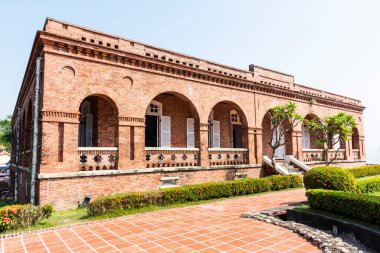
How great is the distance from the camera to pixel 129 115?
11.4 meters

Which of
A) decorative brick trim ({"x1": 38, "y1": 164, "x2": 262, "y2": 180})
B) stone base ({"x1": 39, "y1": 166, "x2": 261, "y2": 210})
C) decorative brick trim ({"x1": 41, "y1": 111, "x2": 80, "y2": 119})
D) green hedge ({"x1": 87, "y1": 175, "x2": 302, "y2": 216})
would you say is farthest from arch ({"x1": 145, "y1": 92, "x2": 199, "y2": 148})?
decorative brick trim ({"x1": 41, "y1": 111, "x2": 80, "y2": 119})

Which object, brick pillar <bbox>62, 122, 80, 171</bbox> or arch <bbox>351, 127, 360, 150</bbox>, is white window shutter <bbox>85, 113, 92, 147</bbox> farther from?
arch <bbox>351, 127, 360, 150</bbox>

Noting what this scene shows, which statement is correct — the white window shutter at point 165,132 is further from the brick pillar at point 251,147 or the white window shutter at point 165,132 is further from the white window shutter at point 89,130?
the brick pillar at point 251,147

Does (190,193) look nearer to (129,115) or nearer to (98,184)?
(98,184)

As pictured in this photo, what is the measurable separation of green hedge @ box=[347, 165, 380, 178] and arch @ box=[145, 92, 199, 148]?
1053 cm

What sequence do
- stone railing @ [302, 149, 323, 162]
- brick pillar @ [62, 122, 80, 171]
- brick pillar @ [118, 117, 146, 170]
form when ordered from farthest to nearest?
stone railing @ [302, 149, 323, 162], brick pillar @ [118, 117, 146, 170], brick pillar @ [62, 122, 80, 171]

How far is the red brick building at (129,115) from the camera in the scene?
31.8 ft

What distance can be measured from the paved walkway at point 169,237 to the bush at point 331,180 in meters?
3.07

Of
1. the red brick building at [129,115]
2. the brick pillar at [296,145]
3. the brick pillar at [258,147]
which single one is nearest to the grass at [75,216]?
the red brick building at [129,115]

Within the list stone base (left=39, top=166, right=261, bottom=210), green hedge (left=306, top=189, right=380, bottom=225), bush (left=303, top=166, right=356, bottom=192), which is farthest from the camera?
stone base (left=39, top=166, right=261, bottom=210)

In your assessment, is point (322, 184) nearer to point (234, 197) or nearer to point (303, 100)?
point (234, 197)


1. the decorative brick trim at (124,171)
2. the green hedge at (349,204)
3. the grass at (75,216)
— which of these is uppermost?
the decorative brick trim at (124,171)

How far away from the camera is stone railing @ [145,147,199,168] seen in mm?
11992

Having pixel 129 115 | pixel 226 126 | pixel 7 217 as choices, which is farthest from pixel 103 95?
pixel 226 126
